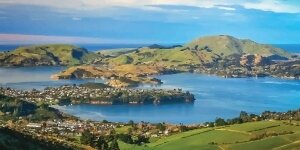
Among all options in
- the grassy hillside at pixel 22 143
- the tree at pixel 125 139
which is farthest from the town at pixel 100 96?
the grassy hillside at pixel 22 143

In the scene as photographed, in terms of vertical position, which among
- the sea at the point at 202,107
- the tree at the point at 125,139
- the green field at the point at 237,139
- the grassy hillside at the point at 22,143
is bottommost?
the sea at the point at 202,107

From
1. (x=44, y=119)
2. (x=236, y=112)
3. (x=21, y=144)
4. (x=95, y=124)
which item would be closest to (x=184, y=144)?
(x=21, y=144)

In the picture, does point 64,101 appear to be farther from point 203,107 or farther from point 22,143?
point 22,143

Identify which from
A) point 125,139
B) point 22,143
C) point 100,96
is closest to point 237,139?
point 125,139

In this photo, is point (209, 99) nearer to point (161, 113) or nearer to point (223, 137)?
point (161, 113)

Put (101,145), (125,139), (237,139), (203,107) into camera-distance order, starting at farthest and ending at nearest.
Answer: (203,107), (125,139), (237,139), (101,145)

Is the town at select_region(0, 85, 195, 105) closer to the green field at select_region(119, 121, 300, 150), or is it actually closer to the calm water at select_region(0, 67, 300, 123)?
the calm water at select_region(0, 67, 300, 123)

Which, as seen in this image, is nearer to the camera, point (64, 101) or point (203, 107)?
point (203, 107)

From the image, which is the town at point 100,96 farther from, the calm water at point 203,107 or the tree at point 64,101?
the calm water at point 203,107

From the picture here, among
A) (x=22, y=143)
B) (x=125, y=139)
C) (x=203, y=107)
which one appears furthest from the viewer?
(x=203, y=107)

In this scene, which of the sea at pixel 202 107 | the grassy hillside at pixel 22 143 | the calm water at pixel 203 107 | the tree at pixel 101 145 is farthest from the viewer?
the calm water at pixel 203 107
